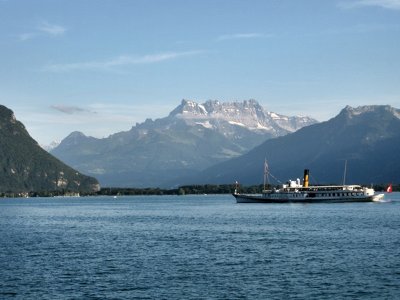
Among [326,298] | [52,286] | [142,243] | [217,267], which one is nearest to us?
[326,298]

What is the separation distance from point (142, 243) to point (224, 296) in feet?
155

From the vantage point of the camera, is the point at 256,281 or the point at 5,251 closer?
the point at 256,281

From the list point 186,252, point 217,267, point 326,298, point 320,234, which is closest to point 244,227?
point 320,234

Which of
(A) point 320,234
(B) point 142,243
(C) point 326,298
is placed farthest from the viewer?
(A) point 320,234

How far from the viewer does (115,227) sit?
154 m

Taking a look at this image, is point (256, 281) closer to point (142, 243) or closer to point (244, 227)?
point (142, 243)

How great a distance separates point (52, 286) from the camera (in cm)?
7425

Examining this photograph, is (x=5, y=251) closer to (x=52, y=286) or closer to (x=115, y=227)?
(x=52, y=286)

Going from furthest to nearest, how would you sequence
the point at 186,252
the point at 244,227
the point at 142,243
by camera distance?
the point at 244,227, the point at 142,243, the point at 186,252

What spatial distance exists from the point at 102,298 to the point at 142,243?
152 ft

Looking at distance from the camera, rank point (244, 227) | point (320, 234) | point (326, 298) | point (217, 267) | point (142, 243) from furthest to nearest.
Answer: point (244, 227)
point (320, 234)
point (142, 243)
point (217, 267)
point (326, 298)

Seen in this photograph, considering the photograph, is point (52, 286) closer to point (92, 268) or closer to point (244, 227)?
point (92, 268)

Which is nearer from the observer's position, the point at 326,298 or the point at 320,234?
the point at 326,298

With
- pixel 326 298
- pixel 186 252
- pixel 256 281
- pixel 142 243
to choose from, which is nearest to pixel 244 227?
pixel 142 243
